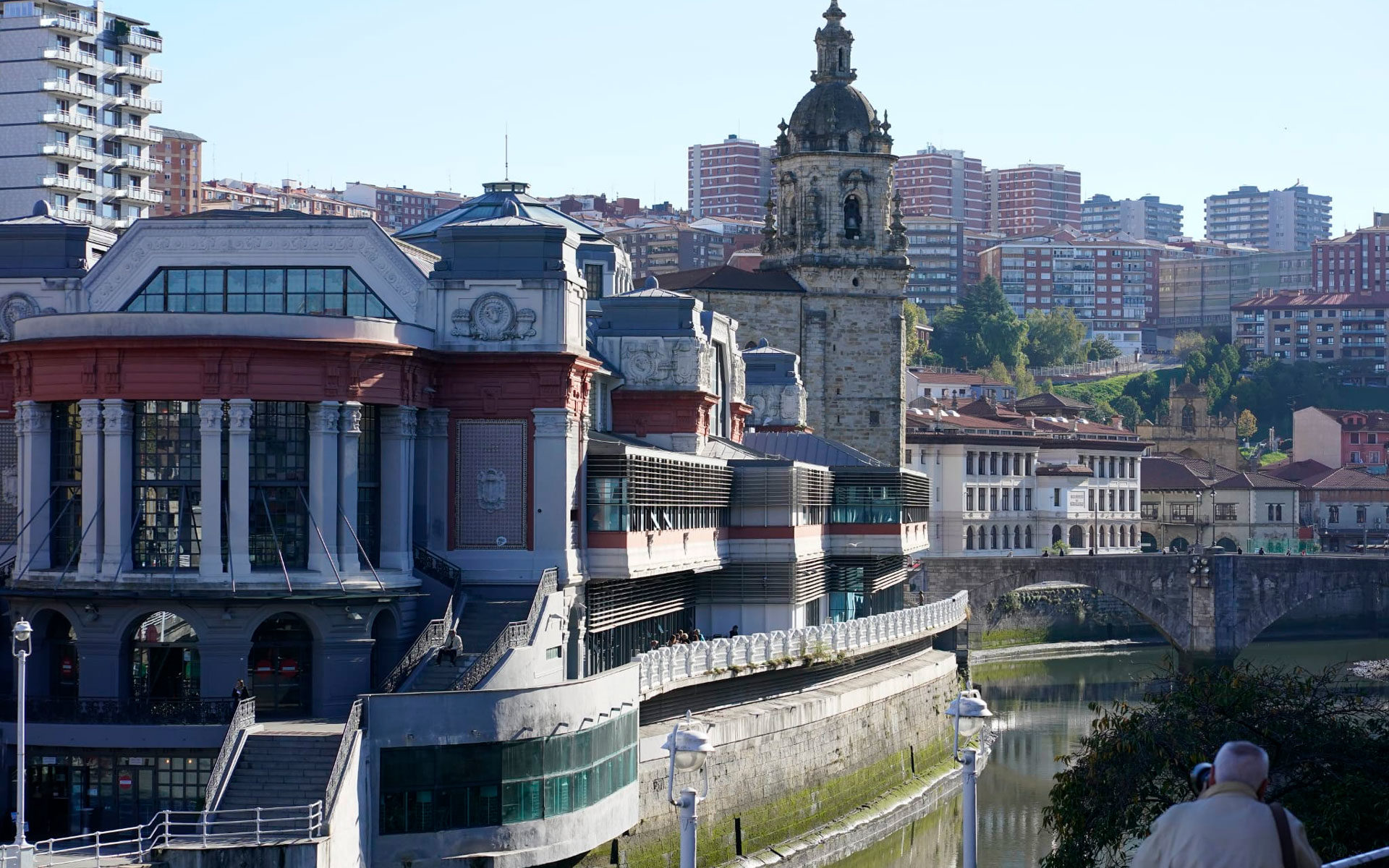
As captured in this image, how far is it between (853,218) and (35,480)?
62.1 m

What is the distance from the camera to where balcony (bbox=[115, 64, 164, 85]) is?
118 m

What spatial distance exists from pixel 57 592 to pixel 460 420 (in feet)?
29.5

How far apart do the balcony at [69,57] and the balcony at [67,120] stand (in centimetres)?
244

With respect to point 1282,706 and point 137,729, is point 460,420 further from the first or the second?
point 1282,706

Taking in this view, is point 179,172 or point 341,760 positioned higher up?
point 179,172

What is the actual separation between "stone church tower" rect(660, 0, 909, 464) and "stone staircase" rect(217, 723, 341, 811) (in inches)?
2479

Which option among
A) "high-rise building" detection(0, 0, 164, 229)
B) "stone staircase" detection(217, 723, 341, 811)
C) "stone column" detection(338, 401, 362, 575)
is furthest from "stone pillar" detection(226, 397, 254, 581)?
"high-rise building" detection(0, 0, 164, 229)

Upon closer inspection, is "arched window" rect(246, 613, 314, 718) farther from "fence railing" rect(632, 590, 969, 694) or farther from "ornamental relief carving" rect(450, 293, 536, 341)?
"ornamental relief carving" rect(450, 293, 536, 341)

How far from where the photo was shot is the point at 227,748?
3716cm

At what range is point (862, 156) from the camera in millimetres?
101312

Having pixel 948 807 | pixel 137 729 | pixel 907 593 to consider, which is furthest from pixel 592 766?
pixel 907 593

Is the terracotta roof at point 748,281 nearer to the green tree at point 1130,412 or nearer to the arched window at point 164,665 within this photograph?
the arched window at point 164,665

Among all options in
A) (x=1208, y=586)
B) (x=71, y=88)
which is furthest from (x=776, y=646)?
(x=71, y=88)

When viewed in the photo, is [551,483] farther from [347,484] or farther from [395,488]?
[347,484]
